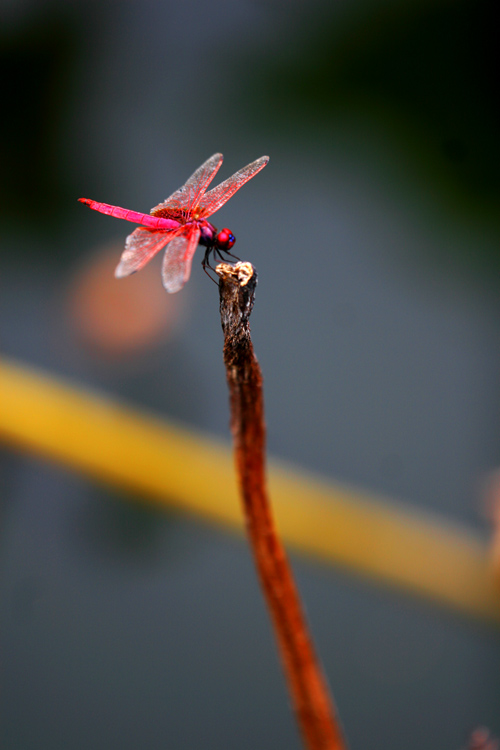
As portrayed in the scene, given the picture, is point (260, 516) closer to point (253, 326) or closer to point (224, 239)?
point (224, 239)

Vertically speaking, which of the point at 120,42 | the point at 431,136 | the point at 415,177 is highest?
the point at 120,42

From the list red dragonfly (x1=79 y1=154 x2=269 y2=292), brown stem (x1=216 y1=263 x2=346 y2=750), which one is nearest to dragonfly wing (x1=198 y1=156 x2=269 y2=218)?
red dragonfly (x1=79 y1=154 x2=269 y2=292)

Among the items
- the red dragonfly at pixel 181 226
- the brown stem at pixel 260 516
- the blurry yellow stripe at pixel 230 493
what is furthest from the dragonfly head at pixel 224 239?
the blurry yellow stripe at pixel 230 493

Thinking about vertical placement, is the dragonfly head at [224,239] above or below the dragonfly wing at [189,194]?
below

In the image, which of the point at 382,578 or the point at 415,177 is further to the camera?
the point at 415,177

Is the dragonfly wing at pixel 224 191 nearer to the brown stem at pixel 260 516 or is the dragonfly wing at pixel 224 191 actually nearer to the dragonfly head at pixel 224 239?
the dragonfly head at pixel 224 239

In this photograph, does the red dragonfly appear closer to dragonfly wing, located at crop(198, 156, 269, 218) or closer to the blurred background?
dragonfly wing, located at crop(198, 156, 269, 218)

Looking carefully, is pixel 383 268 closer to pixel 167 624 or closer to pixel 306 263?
pixel 306 263

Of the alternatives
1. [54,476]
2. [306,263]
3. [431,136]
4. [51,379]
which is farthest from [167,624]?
[431,136]
